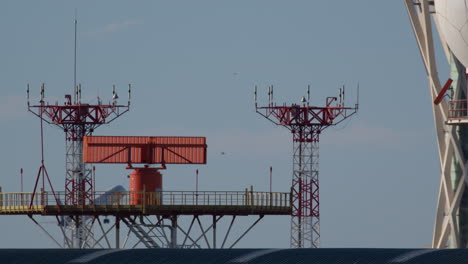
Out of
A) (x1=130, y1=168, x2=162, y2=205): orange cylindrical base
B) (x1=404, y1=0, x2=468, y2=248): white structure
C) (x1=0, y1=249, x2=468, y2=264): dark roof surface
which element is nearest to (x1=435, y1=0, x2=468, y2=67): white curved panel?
(x1=404, y1=0, x2=468, y2=248): white structure

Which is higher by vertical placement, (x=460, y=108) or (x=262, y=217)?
(x=460, y=108)

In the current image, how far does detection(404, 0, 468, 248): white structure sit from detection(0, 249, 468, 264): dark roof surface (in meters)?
38.9

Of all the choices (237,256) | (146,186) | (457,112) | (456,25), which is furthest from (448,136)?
(237,256)

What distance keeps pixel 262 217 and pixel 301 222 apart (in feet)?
137

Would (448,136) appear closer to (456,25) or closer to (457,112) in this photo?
(457,112)

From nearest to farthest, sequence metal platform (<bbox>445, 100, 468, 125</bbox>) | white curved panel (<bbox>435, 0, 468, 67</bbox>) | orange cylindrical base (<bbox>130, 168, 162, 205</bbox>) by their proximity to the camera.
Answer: orange cylindrical base (<bbox>130, 168, 162, 205</bbox>) < white curved panel (<bbox>435, 0, 468, 67</bbox>) < metal platform (<bbox>445, 100, 468, 125</bbox>)

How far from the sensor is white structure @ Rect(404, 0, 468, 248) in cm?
12594

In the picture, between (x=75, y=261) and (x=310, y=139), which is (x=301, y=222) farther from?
(x=75, y=261)

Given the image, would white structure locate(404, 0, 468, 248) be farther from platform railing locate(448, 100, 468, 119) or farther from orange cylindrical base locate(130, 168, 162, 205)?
orange cylindrical base locate(130, 168, 162, 205)

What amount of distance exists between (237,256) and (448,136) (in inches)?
1730

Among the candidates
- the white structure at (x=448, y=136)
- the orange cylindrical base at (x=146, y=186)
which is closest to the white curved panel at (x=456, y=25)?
the white structure at (x=448, y=136)

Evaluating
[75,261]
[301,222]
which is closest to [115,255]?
[75,261]

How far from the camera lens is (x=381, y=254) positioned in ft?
279

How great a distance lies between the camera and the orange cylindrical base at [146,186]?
115 m
